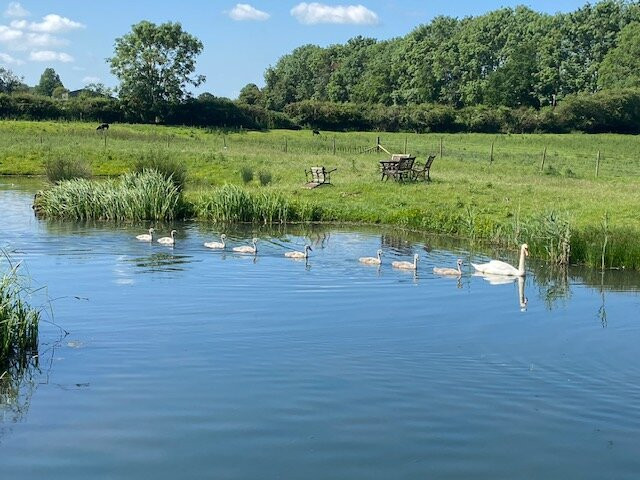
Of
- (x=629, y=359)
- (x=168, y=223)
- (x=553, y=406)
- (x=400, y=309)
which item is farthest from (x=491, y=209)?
(x=553, y=406)

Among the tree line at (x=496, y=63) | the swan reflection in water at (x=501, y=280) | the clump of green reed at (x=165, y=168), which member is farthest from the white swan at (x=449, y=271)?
the tree line at (x=496, y=63)

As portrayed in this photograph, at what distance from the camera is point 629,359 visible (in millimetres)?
14805

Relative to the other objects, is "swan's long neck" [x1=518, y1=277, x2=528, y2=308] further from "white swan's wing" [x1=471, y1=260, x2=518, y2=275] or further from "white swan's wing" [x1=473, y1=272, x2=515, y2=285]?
"white swan's wing" [x1=471, y1=260, x2=518, y2=275]

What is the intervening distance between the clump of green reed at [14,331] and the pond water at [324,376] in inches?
14.1

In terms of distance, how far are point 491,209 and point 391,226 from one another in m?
3.75

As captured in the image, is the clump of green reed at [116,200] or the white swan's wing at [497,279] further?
the clump of green reed at [116,200]

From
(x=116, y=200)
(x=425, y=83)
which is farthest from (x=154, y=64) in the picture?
(x=116, y=200)

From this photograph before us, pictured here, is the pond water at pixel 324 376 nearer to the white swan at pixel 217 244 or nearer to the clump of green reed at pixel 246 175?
the white swan at pixel 217 244

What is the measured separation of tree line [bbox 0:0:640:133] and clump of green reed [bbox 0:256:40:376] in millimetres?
73063

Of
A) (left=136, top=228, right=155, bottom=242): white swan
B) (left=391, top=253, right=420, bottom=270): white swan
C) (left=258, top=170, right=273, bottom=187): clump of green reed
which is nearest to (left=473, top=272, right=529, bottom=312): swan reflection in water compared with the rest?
(left=391, top=253, right=420, bottom=270): white swan

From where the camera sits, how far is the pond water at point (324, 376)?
405 inches

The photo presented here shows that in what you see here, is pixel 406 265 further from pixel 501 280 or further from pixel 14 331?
pixel 14 331

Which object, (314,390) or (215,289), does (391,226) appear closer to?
(215,289)

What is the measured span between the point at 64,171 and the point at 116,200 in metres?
5.58
